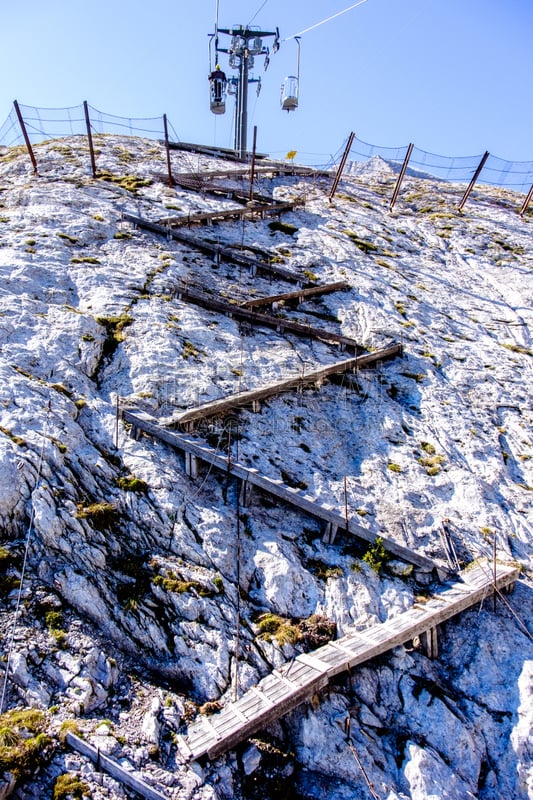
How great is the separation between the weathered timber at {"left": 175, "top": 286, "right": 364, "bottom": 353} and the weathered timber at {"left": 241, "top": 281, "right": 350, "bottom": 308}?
3.08 ft

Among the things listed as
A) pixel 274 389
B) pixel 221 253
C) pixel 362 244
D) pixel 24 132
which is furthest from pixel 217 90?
pixel 274 389

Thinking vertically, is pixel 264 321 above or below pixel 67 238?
below

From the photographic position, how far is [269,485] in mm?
15742

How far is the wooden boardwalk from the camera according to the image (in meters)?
10.5

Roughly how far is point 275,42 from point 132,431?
5375cm

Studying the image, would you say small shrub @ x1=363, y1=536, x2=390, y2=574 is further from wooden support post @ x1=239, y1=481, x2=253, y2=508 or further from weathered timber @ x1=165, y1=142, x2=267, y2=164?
weathered timber @ x1=165, y1=142, x2=267, y2=164

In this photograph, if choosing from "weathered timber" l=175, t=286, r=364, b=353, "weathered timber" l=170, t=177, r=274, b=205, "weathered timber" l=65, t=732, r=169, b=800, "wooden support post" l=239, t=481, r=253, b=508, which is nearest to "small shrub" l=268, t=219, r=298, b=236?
"weathered timber" l=170, t=177, r=274, b=205

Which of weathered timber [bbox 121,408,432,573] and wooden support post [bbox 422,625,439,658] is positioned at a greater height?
weathered timber [bbox 121,408,432,573]

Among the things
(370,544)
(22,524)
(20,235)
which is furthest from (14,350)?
(370,544)

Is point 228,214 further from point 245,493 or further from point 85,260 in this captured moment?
point 245,493

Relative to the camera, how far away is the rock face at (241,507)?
1115cm

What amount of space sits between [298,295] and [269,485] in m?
13.3

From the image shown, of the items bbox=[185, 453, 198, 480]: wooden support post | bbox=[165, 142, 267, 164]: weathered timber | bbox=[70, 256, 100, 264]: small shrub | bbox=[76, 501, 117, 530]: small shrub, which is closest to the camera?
bbox=[76, 501, 117, 530]: small shrub

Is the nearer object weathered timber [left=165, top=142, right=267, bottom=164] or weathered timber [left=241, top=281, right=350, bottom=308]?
weathered timber [left=241, top=281, right=350, bottom=308]
